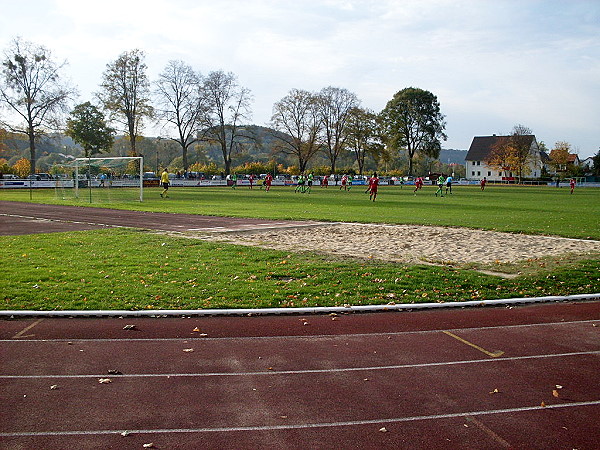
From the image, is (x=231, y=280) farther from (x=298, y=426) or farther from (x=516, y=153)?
(x=516, y=153)

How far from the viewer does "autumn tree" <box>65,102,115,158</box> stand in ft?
233

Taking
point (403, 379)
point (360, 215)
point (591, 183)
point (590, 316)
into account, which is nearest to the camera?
point (403, 379)

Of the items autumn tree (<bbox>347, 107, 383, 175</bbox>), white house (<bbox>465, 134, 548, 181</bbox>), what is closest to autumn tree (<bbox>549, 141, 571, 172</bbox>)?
white house (<bbox>465, 134, 548, 181</bbox>)

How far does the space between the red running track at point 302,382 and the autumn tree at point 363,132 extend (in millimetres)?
83780

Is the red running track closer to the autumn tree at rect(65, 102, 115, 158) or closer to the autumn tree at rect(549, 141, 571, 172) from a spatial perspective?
the autumn tree at rect(65, 102, 115, 158)

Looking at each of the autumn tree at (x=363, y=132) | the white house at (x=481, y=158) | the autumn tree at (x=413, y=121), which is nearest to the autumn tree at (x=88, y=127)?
the autumn tree at (x=363, y=132)

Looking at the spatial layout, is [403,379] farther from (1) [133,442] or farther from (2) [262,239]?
(2) [262,239]

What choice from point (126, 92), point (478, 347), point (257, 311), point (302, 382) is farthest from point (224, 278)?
point (126, 92)

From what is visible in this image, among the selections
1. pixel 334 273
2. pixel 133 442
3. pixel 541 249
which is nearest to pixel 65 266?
pixel 334 273

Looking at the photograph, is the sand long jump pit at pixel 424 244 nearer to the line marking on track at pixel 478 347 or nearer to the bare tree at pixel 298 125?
the line marking on track at pixel 478 347

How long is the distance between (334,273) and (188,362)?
5298 mm

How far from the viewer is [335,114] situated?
295ft

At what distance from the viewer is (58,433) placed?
475 cm

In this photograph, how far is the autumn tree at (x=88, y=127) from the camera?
70.9 metres
